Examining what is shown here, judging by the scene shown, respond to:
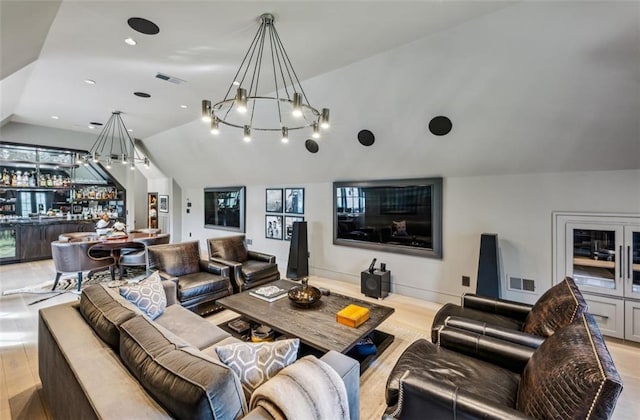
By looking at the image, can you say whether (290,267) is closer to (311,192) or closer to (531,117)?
(311,192)

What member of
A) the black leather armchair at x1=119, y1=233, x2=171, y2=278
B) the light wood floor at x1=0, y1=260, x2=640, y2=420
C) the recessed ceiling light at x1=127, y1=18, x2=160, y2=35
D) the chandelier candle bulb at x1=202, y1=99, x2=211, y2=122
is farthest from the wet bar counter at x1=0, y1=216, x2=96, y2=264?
the chandelier candle bulb at x1=202, y1=99, x2=211, y2=122

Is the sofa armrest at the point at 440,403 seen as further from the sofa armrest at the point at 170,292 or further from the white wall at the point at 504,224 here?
the white wall at the point at 504,224

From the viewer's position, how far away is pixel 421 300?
14.1 ft

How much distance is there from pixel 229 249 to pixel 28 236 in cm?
535

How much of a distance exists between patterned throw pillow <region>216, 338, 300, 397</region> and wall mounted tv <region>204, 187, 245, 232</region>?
573cm

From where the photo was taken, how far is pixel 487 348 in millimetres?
1902

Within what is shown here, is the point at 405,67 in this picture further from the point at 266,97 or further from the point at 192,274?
the point at 192,274

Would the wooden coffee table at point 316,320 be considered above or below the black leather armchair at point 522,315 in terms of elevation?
below

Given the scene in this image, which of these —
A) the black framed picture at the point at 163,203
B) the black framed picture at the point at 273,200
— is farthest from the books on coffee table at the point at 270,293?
the black framed picture at the point at 163,203

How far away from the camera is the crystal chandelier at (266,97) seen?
2369mm

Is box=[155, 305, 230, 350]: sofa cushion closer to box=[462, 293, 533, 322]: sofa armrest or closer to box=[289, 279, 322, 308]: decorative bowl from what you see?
box=[289, 279, 322, 308]: decorative bowl

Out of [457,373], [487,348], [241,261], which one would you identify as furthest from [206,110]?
[241,261]

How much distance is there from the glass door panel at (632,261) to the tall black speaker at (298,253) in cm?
429

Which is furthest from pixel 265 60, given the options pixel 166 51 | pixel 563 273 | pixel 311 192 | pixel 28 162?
pixel 28 162
